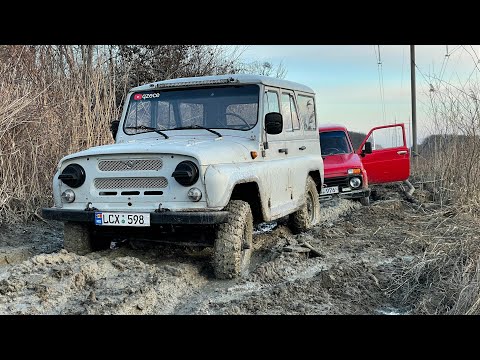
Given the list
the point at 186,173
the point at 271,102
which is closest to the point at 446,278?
the point at 186,173

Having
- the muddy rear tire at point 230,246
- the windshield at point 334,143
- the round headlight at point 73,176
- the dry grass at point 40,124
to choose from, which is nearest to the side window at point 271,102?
the muddy rear tire at point 230,246

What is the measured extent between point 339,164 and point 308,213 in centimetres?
270

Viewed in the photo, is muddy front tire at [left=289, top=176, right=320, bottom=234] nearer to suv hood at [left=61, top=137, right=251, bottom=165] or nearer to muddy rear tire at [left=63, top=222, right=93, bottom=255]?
suv hood at [left=61, top=137, right=251, bottom=165]

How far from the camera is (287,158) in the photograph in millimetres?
7238

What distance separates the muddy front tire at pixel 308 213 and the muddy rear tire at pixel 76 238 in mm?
3176

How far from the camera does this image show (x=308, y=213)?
27.9 feet

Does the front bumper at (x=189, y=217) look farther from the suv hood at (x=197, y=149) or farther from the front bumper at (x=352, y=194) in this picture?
the front bumper at (x=352, y=194)

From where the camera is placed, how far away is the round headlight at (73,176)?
5.67m

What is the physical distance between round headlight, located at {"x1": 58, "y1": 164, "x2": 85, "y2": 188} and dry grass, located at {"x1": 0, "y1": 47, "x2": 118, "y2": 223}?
7.29 feet

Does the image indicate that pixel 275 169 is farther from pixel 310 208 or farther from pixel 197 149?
pixel 310 208

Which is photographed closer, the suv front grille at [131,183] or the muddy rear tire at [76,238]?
the suv front grille at [131,183]

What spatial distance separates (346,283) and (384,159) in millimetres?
7421
